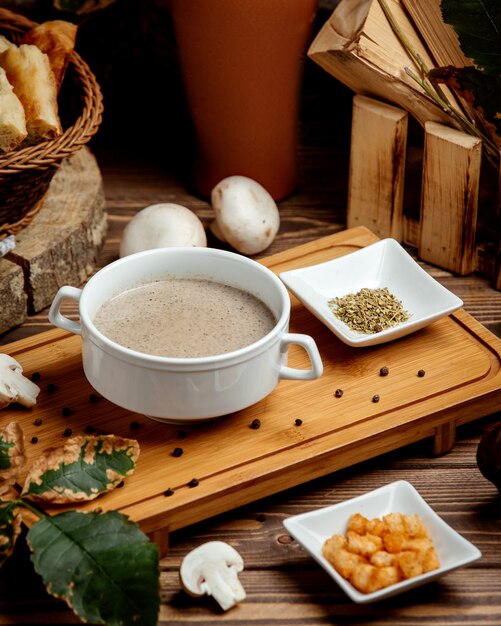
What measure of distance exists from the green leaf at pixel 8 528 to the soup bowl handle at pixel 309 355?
415 millimetres

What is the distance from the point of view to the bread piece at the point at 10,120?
163 cm

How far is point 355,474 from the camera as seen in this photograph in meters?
1.48

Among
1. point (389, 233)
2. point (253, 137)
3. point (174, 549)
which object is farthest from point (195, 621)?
point (253, 137)

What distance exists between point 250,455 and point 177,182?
1.10 m

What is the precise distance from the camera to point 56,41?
187 centimetres

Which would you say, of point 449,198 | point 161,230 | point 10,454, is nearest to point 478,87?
point 449,198

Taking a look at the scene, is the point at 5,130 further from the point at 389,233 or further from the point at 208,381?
the point at 389,233

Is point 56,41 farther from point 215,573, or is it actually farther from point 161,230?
point 215,573

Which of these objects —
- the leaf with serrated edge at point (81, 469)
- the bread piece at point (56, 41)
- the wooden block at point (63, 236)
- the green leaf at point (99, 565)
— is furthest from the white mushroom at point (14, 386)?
the bread piece at point (56, 41)

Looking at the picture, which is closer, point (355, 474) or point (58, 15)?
point (355, 474)

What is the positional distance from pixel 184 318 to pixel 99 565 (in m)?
0.40

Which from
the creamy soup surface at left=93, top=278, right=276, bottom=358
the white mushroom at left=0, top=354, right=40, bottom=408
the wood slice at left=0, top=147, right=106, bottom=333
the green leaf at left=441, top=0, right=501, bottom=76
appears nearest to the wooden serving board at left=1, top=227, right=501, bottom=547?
Result: the white mushroom at left=0, top=354, right=40, bottom=408

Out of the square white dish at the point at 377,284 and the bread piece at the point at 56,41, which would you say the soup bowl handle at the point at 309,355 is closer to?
the square white dish at the point at 377,284

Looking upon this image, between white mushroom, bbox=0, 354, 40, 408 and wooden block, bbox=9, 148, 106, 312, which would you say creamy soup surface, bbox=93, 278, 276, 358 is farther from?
wooden block, bbox=9, 148, 106, 312
